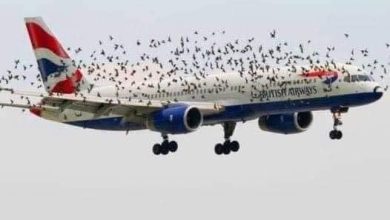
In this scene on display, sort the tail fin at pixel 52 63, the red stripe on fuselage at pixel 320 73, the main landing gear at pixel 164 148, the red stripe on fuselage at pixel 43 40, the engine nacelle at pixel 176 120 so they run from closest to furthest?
the engine nacelle at pixel 176 120 → the red stripe on fuselage at pixel 320 73 → the main landing gear at pixel 164 148 → the tail fin at pixel 52 63 → the red stripe on fuselage at pixel 43 40

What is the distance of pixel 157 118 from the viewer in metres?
89.5

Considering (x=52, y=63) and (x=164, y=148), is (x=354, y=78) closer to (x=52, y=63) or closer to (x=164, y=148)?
(x=164, y=148)

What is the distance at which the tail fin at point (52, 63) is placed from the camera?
344 ft

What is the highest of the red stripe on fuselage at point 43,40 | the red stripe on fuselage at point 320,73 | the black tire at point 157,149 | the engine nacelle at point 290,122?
the red stripe on fuselage at point 43,40

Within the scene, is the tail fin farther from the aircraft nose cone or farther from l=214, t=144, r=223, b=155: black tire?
the aircraft nose cone

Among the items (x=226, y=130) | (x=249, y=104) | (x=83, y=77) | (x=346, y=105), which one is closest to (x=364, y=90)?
(x=346, y=105)

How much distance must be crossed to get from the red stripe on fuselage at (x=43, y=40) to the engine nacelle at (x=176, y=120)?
768 inches

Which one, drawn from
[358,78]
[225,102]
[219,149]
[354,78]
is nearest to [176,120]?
[225,102]

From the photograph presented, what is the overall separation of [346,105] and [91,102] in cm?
1728

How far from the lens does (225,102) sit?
9138cm

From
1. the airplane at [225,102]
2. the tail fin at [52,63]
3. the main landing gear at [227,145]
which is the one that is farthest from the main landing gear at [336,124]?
the tail fin at [52,63]

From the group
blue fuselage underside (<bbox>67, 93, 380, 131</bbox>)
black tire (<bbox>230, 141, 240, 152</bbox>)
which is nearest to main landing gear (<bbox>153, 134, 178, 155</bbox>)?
blue fuselage underside (<bbox>67, 93, 380, 131</bbox>)

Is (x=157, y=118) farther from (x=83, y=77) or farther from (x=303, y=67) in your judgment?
(x=83, y=77)

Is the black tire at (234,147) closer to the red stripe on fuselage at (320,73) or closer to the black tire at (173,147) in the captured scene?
the black tire at (173,147)
